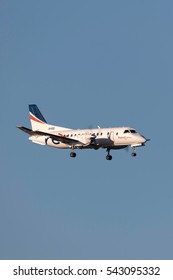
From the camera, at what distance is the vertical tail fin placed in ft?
350

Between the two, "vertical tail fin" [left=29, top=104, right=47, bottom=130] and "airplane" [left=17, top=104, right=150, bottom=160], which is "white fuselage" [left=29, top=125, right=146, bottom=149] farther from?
"vertical tail fin" [left=29, top=104, right=47, bottom=130]

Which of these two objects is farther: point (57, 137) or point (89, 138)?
point (57, 137)

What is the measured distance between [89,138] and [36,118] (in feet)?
45.4

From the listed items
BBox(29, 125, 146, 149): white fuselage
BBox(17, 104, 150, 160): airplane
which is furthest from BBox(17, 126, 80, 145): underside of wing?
BBox(29, 125, 146, 149): white fuselage

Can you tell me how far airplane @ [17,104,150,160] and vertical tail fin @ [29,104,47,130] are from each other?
3083 mm

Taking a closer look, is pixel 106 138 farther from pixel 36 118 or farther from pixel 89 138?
pixel 36 118

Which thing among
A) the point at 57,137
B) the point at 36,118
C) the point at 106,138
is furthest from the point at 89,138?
the point at 36,118

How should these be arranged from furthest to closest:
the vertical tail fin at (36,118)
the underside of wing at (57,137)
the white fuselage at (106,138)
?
the vertical tail fin at (36,118)
the underside of wing at (57,137)
the white fuselage at (106,138)

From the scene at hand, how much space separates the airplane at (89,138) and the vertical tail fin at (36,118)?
10.1 feet

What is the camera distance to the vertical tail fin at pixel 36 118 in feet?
350

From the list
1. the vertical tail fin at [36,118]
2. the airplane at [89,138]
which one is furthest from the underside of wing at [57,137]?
the vertical tail fin at [36,118]

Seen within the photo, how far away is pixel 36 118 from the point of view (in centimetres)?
10700

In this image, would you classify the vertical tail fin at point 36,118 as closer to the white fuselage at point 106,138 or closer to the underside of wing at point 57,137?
the white fuselage at point 106,138
